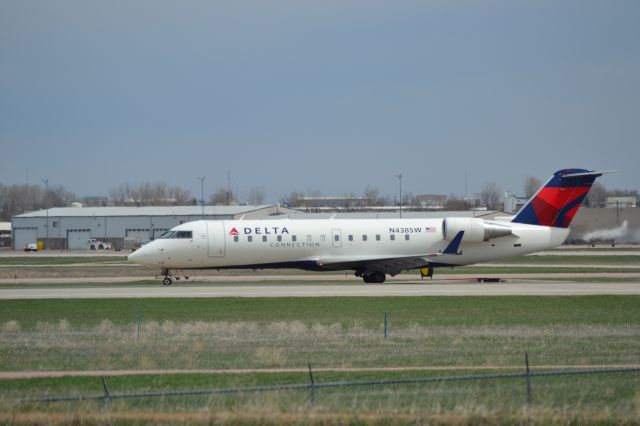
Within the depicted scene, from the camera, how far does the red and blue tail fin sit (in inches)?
1805

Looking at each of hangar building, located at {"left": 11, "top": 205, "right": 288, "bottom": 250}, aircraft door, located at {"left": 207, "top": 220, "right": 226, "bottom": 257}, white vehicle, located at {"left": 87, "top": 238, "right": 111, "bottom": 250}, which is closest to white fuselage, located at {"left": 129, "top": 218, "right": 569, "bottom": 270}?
aircraft door, located at {"left": 207, "top": 220, "right": 226, "bottom": 257}

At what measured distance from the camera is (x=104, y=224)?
113m

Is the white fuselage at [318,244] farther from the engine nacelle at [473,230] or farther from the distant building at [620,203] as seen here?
the distant building at [620,203]

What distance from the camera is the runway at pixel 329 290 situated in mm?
37375

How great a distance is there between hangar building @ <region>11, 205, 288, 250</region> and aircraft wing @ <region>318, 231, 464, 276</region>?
209 feet

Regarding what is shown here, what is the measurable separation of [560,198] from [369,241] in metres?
10.5

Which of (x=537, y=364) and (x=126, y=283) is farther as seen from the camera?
(x=126, y=283)

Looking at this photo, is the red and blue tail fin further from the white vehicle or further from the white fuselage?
the white vehicle

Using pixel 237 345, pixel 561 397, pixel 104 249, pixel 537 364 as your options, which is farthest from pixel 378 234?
pixel 104 249

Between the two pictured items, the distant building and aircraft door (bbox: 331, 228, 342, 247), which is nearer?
aircraft door (bbox: 331, 228, 342, 247)

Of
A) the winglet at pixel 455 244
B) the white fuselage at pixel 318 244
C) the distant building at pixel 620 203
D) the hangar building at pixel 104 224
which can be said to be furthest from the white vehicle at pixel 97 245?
the winglet at pixel 455 244

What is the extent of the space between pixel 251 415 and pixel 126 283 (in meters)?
33.5

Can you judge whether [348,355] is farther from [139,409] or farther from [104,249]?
[104,249]

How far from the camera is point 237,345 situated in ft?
74.3
